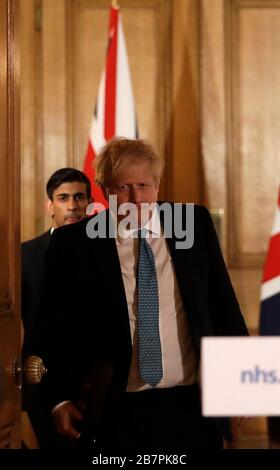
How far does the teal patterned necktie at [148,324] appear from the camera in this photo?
1677 mm

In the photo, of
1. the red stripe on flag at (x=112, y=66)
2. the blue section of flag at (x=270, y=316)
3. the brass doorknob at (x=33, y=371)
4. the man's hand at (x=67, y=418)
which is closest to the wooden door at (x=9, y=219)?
the brass doorknob at (x=33, y=371)

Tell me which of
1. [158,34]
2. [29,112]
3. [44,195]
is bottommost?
[44,195]

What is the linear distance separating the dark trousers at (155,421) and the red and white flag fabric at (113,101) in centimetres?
126

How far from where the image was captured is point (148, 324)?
1695 mm

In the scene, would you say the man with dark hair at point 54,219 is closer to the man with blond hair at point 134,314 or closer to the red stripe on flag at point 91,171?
the red stripe on flag at point 91,171

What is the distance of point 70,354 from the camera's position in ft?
5.93

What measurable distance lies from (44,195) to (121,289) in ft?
4.61

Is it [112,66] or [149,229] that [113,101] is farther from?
[149,229]

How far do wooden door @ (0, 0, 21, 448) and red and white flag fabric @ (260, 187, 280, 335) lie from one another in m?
0.55

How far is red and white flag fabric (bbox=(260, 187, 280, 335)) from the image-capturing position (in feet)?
5.96

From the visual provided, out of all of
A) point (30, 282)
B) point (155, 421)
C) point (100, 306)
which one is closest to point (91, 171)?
point (30, 282)

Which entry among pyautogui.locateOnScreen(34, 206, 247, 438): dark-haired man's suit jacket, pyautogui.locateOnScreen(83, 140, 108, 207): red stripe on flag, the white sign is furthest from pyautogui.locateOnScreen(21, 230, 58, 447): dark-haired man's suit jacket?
the white sign
